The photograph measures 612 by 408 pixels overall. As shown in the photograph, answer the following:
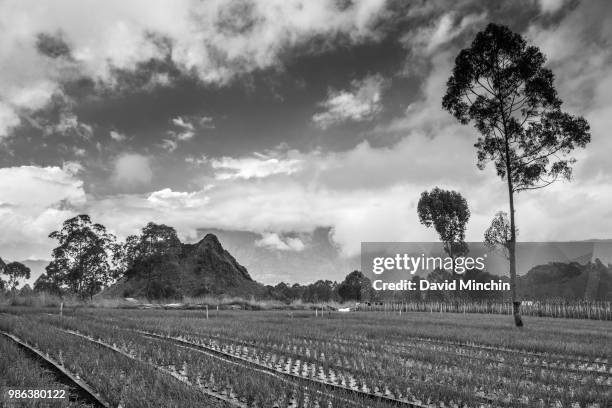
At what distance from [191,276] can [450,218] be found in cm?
4855

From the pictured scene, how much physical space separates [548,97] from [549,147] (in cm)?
306

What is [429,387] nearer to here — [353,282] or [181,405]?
[181,405]

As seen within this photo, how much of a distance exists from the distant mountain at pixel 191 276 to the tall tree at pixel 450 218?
37.9 metres

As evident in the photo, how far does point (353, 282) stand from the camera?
97938mm

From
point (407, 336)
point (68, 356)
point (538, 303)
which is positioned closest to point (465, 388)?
point (68, 356)

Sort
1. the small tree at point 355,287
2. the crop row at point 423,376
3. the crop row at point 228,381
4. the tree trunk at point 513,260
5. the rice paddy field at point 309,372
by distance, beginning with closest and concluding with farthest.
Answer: the crop row at point 228,381 → the rice paddy field at point 309,372 → the crop row at point 423,376 → the tree trunk at point 513,260 → the small tree at point 355,287

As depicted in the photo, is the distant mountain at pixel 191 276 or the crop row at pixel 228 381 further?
the distant mountain at pixel 191 276

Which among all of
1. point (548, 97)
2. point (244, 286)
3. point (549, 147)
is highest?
point (548, 97)

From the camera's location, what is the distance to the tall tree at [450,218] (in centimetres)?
6712

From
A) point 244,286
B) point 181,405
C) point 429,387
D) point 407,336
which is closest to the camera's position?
point 181,405

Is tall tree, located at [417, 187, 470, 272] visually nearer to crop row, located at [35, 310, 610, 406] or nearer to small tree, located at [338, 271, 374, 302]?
small tree, located at [338, 271, 374, 302]

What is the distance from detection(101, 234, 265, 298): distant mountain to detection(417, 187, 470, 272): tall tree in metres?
37.9

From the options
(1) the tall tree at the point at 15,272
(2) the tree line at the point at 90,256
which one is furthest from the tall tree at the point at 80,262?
(1) the tall tree at the point at 15,272

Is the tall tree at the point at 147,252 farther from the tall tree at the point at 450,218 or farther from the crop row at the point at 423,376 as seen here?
the crop row at the point at 423,376
